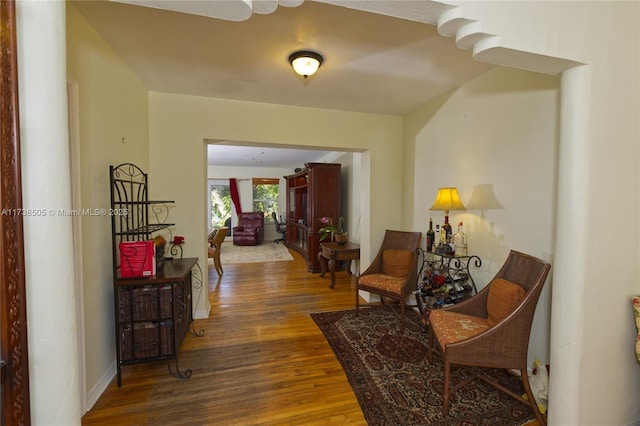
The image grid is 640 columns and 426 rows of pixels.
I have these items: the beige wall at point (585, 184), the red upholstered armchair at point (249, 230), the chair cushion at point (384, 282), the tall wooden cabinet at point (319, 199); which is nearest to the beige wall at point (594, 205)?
the beige wall at point (585, 184)

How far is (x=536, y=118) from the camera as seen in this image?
84.7 inches

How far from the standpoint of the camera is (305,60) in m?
2.13

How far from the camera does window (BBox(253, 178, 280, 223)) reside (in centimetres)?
920

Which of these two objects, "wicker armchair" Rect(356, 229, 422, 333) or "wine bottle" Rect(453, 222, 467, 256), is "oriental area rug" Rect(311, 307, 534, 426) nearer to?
"wicker armchair" Rect(356, 229, 422, 333)

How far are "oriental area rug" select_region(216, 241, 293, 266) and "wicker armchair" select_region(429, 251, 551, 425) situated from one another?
15.9 feet

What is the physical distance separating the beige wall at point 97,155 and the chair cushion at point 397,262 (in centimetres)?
279

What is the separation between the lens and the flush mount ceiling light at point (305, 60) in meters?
2.13

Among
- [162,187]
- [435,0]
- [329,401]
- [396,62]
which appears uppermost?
[396,62]

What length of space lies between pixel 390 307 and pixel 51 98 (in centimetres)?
357

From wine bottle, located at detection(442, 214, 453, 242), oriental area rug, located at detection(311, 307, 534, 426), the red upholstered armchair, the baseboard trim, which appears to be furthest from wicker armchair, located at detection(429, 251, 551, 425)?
the red upholstered armchair

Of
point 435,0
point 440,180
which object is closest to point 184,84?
point 435,0

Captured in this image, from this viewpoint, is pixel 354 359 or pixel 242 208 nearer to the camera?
pixel 354 359

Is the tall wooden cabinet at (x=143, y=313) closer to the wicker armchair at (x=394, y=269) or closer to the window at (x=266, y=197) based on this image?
the wicker armchair at (x=394, y=269)

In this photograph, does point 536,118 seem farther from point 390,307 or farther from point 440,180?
point 390,307
